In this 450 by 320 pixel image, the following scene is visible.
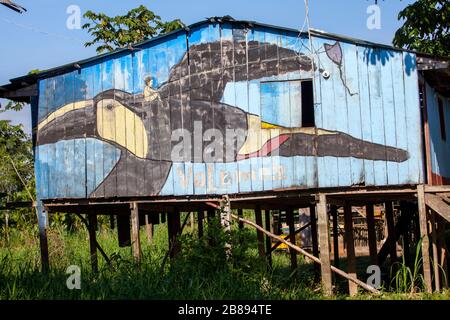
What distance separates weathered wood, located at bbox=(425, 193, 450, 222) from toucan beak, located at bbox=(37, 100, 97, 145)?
742 cm

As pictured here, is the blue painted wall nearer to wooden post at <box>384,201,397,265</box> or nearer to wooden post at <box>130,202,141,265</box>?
wooden post at <box>384,201,397,265</box>

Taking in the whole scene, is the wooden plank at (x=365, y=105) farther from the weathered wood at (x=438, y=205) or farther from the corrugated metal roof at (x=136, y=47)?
the weathered wood at (x=438, y=205)

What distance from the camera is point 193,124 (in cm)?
1574

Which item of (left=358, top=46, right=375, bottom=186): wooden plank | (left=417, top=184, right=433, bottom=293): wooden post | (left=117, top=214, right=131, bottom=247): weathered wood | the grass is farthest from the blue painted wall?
(left=117, top=214, right=131, bottom=247): weathered wood

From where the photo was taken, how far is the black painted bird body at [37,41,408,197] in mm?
15281

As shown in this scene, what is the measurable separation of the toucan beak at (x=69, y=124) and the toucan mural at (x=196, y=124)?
0.02 meters

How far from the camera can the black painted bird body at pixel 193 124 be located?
15.3 m

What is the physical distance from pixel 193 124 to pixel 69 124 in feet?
9.83

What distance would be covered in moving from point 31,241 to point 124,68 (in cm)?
1417

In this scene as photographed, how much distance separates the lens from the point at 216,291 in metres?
12.7

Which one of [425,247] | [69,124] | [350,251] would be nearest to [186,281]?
[425,247]

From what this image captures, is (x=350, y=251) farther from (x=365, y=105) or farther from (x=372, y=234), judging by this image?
(x=365, y=105)
